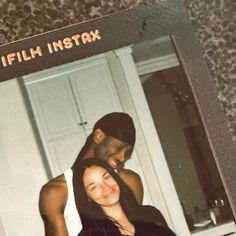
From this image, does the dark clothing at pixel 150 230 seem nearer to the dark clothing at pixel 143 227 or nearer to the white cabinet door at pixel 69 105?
the dark clothing at pixel 143 227

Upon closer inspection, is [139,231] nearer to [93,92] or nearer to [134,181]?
[134,181]

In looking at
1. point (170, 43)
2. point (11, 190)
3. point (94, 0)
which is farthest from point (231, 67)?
point (11, 190)

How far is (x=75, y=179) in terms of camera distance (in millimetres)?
419

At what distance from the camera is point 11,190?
412 mm

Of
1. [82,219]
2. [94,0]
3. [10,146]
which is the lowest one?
[82,219]

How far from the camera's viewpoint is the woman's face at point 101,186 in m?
0.42

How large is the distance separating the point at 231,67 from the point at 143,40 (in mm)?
117

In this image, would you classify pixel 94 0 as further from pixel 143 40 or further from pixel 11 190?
pixel 11 190

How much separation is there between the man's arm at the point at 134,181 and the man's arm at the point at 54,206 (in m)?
0.07

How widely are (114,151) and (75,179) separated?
0.18ft

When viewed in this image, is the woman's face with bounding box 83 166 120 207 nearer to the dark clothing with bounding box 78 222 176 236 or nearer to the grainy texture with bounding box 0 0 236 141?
the dark clothing with bounding box 78 222 176 236

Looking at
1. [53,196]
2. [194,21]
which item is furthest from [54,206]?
[194,21]

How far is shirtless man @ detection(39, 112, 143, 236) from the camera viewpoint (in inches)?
16.2

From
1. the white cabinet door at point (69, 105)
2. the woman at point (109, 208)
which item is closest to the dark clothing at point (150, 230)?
the woman at point (109, 208)
